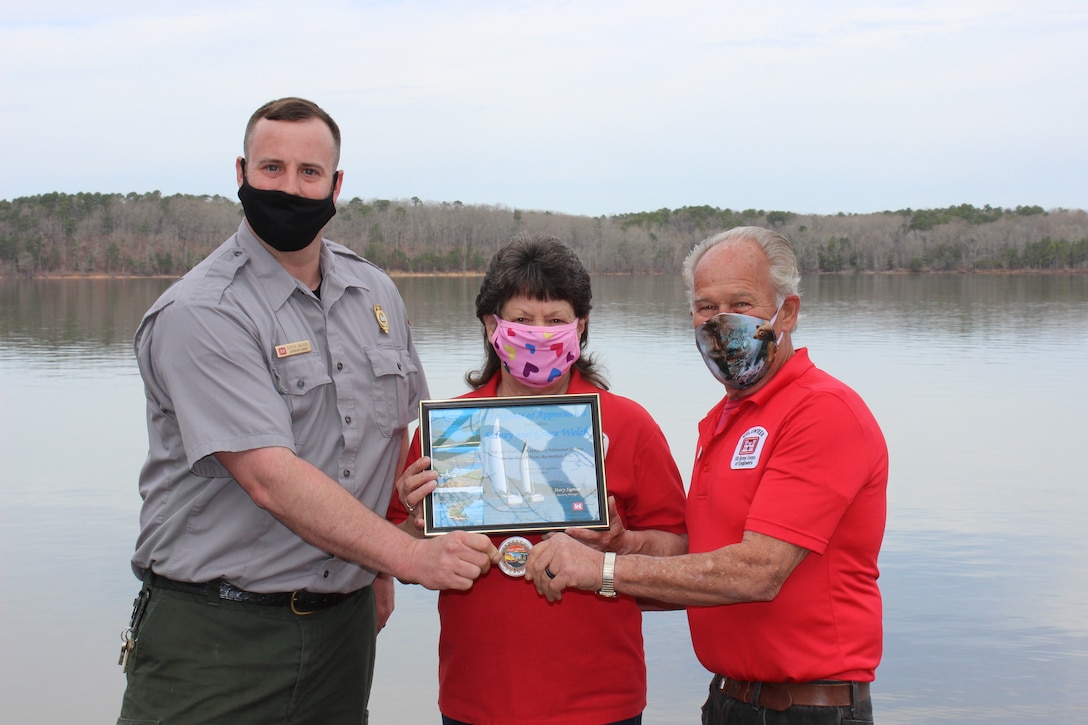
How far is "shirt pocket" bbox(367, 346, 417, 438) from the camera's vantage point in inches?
161

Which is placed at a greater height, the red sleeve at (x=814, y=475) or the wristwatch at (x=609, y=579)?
the red sleeve at (x=814, y=475)

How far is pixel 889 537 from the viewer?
A: 11172mm

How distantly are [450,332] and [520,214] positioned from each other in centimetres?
9813

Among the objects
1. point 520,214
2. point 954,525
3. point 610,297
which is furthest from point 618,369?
point 520,214

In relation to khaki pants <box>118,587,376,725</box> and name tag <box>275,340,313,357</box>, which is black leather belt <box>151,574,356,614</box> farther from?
name tag <box>275,340,313,357</box>

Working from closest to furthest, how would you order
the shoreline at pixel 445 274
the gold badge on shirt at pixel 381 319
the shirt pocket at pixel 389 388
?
the shirt pocket at pixel 389 388
the gold badge on shirt at pixel 381 319
the shoreline at pixel 445 274

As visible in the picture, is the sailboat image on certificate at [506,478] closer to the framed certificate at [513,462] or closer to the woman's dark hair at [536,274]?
the framed certificate at [513,462]

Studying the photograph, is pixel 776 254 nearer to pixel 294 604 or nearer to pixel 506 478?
pixel 506 478

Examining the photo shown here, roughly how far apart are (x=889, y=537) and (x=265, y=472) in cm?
903

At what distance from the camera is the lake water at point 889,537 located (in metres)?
7.77

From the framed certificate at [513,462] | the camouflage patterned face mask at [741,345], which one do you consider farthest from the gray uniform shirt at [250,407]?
the camouflage patterned face mask at [741,345]

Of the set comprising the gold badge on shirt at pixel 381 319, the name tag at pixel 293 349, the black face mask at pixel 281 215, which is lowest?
the name tag at pixel 293 349

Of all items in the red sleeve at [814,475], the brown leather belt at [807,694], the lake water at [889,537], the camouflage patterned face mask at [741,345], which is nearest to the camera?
the red sleeve at [814,475]

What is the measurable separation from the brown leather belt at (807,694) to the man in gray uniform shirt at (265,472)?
39.8 inches
